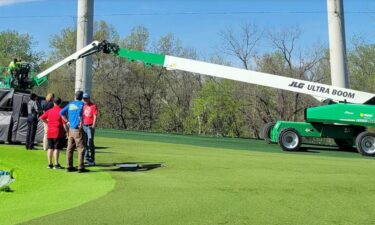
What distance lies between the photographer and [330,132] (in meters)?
18.1

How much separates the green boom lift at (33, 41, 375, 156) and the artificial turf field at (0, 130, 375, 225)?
14.9ft

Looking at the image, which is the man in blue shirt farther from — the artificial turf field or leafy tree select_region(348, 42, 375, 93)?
leafy tree select_region(348, 42, 375, 93)

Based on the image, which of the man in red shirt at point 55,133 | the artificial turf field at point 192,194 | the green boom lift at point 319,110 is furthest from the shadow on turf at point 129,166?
the green boom lift at point 319,110

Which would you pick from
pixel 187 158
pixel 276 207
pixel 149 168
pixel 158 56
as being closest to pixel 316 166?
pixel 187 158

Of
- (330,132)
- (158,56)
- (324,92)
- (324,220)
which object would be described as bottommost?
(324,220)

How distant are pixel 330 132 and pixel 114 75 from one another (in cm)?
3261

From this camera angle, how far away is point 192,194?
320 inches

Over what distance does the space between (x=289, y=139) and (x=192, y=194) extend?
1058 cm

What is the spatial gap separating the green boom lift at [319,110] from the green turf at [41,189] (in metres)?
8.32

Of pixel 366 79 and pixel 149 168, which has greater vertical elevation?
pixel 366 79

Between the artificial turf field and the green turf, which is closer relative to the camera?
the artificial turf field

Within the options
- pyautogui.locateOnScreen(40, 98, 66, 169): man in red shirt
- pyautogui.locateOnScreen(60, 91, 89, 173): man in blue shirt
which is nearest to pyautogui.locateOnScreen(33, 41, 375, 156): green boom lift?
pyautogui.locateOnScreen(40, 98, 66, 169): man in red shirt

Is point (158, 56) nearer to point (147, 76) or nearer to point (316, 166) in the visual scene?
point (316, 166)

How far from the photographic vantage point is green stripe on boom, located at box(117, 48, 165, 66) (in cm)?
1928
